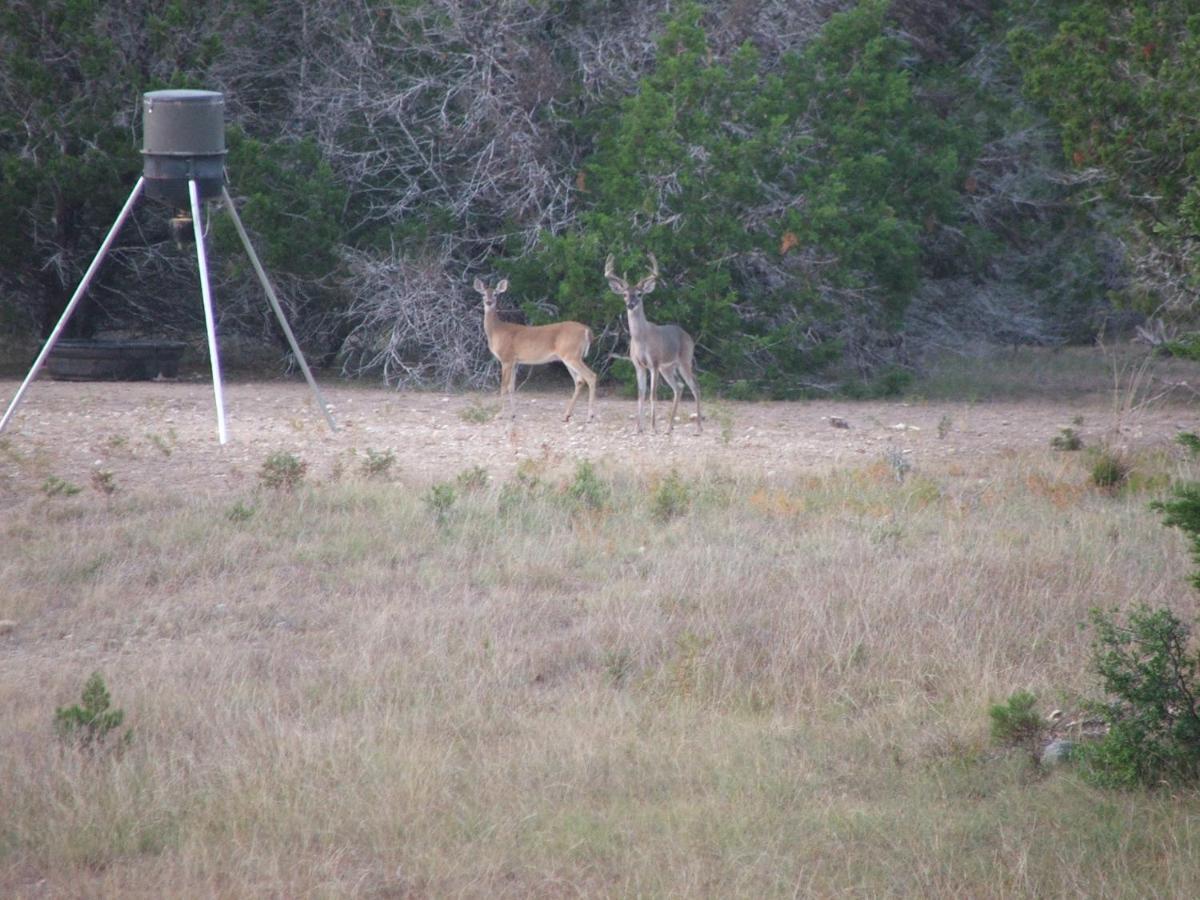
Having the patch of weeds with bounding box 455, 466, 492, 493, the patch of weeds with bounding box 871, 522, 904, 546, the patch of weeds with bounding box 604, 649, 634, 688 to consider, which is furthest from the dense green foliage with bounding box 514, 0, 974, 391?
the patch of weeds with bounding box 604, 649, 634, 688

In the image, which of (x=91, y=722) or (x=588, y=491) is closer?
(x=91, y=722)

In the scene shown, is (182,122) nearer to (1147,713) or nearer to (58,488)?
(58,488)

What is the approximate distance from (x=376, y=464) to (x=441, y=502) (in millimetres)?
1472

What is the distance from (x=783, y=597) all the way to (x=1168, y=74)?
20.5 feet

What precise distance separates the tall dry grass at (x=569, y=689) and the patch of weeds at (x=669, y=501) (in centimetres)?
2

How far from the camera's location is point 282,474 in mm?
9578

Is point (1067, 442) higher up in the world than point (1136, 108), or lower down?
lower down

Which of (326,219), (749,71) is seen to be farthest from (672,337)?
(326,219)

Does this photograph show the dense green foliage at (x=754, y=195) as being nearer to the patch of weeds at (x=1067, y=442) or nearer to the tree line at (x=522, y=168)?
the tree line at (x=522, y=168)

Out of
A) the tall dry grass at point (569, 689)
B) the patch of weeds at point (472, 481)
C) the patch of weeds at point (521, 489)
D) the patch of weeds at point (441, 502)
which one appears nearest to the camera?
the tall dry grass at point (569, 689)

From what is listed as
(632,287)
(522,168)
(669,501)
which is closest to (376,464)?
(669,501)

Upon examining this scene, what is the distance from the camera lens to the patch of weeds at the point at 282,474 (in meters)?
9.49

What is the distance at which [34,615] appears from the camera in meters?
6.81

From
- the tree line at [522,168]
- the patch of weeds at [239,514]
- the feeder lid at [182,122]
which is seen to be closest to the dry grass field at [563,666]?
the patch of weeds at [239,514]
